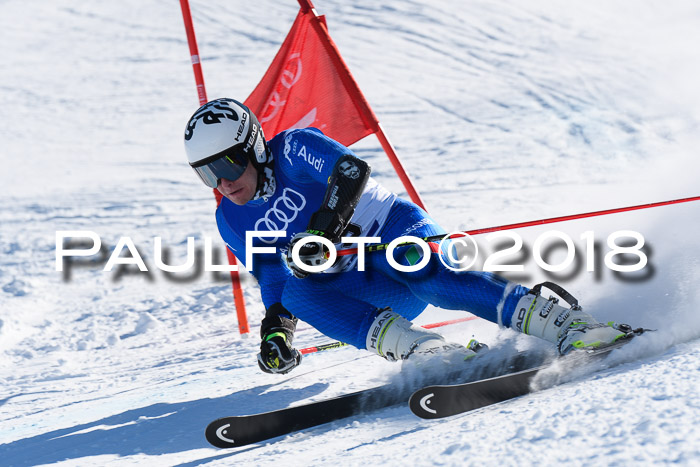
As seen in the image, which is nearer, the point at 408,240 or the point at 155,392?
the point at 408,240

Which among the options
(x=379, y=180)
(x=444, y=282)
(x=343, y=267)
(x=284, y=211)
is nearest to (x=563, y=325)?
(x=444, y=282)

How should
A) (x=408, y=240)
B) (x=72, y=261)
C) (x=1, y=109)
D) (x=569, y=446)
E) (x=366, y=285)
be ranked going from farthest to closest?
(x=1, y=109), (x=72, y=261), (x=366, y=285), (x=408, y=240), (x=569, y=446)

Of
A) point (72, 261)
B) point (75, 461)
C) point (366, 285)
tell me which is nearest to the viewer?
point (75, 461)

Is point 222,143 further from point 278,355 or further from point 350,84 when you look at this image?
point 350,84

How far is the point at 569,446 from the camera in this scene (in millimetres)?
1553

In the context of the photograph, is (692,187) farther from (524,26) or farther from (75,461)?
(524,26)

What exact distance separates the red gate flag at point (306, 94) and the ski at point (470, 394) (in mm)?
2983

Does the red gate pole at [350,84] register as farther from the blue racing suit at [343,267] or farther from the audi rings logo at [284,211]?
the audi rings logo at [284,211]

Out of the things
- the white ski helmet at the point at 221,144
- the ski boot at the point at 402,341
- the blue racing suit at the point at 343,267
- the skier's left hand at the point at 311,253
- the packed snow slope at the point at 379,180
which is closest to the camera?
the packed snow slope at the point at 379,180

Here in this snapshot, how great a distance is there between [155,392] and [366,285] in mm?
1321

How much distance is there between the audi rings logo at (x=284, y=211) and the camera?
299 centimetres

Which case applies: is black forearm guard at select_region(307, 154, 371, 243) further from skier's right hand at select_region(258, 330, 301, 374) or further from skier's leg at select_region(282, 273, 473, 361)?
skier's right hand at select_region(258, 330, 301, 374)

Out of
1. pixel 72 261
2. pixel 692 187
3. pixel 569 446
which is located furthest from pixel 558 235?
pixel 72 261

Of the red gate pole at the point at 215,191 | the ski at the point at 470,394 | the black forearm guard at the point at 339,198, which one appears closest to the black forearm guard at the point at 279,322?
the black forearm guard at the point at 339,198
